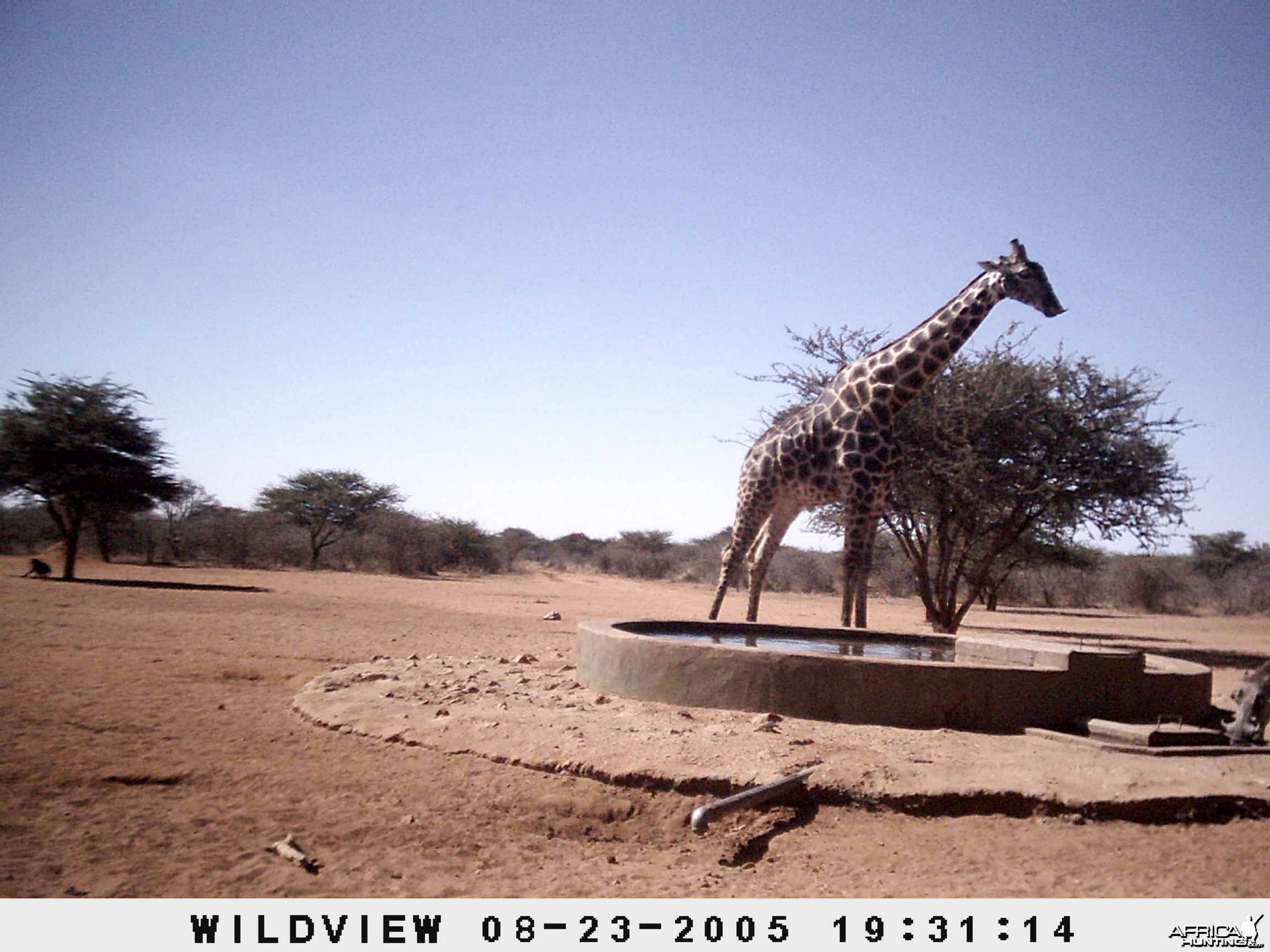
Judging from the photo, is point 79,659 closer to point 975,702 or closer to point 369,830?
point 369,830

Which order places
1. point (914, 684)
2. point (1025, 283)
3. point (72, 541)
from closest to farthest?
point (914, 684), point (1025, 283), point (72, 541)

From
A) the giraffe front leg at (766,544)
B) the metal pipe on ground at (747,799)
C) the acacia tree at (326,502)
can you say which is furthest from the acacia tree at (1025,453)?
the acacia tree at (326,502)

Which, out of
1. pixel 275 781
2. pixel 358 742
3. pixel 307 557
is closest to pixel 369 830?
pixel 275 781

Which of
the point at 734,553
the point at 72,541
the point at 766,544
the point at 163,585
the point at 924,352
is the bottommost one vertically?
the point at 163,585

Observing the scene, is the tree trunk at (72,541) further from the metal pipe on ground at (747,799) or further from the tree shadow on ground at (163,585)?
the metal pipe on ground at (747,799)

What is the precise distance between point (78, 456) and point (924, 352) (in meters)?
17.9

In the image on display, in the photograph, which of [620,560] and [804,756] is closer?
[804,756]

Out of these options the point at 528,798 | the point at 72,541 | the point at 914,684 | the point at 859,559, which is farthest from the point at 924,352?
the point at 72,541

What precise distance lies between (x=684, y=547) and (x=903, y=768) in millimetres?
50561

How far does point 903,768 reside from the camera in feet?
18.0

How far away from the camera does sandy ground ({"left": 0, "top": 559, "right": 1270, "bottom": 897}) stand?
160 inches

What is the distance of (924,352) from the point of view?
34.9 feet

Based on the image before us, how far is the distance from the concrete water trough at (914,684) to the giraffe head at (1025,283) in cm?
408

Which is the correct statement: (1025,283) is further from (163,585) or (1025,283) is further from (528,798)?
(163,585)
